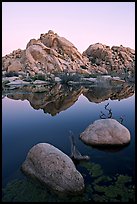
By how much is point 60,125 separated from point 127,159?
8.05 metres

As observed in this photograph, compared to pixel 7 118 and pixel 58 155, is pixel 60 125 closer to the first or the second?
pixel 7 118

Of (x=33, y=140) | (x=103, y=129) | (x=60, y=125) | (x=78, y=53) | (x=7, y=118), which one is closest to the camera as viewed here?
(x=103, y=129)

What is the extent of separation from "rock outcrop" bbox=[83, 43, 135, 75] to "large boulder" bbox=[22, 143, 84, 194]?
231ft

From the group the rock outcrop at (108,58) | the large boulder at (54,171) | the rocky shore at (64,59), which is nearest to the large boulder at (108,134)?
the large boulder at (54,171)

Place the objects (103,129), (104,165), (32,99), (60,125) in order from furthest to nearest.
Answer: (32,99), (60,125), (103,129), (104,165)

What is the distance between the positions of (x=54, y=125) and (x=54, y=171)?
10.8 m

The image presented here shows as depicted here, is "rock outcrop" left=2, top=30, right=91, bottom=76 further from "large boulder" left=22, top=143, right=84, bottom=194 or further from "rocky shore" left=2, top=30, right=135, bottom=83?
"large boulder" left=22, top=143, right=84, bottom=194

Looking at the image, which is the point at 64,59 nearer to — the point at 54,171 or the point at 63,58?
the point at 63,58

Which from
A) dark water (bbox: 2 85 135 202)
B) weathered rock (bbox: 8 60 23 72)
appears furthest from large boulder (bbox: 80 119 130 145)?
weathered rock (bbox: 8 60 23 72)

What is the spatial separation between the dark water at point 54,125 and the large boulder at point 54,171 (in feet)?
3.81

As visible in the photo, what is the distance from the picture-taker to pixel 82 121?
20766mm

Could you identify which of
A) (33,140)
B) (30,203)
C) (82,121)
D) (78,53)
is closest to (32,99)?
(82,121)

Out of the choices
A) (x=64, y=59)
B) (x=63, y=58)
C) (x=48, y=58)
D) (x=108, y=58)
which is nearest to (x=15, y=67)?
(x=48, y=58)

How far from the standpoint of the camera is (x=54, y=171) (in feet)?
29.9
